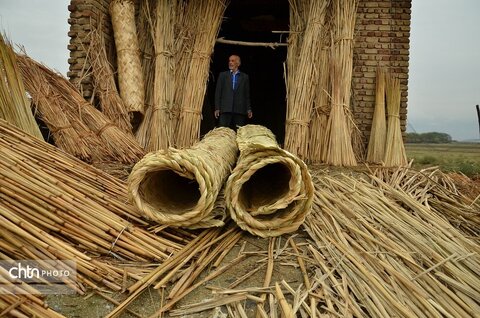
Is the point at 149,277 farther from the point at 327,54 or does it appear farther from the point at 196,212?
the point at 327,54

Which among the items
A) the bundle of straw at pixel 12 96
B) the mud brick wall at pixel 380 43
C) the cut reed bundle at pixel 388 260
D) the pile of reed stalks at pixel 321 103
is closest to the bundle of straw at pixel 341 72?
the pile of reed stalks at pixel 321 103

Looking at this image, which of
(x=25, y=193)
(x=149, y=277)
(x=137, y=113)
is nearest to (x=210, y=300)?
(x=149, y=277)

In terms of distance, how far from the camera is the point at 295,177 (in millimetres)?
2299

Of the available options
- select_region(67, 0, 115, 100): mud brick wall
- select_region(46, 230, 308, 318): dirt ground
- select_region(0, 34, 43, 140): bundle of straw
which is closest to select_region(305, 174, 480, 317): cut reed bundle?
select_region(46, 230, 308, 318): dirt ground

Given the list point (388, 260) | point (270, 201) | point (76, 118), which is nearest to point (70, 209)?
point (270, 201)

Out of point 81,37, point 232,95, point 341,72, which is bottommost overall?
point 232,95

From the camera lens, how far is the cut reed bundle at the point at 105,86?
4.80 meters

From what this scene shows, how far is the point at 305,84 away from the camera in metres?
5.03

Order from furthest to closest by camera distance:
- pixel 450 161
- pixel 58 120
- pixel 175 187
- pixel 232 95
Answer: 1. pixel 450 161
2. pixel 232 95
3. pixel 58 120
4. pixel 175 187

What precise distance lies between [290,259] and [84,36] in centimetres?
407

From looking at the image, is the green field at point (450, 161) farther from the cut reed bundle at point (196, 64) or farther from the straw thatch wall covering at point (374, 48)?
the cut reed bundle at point (196, 64)

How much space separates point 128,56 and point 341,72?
2.66 m

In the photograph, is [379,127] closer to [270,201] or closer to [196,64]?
[196,64]

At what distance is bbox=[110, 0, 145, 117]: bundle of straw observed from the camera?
4.99 meters
